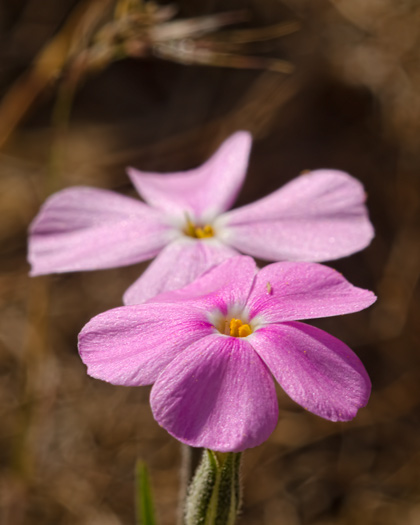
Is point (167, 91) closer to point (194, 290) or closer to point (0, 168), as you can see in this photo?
point (0, 168)

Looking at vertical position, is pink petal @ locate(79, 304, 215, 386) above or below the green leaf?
above

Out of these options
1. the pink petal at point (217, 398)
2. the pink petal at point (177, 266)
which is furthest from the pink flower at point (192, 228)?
the pink petal at point (217, 398)

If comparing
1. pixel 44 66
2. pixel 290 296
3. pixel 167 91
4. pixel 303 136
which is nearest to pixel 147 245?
pixel 290 296

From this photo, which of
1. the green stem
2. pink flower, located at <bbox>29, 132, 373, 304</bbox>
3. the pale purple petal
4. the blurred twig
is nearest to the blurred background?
the blurred twig

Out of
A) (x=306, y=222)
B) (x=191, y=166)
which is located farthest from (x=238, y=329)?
(x=191, y=166)

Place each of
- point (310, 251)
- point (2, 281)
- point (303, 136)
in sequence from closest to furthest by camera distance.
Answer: point (310, 251)
point (2, 281)
point (303, 136)

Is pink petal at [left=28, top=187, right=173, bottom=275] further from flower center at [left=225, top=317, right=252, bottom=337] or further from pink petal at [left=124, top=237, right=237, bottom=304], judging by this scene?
flower center at [left=225, top=317, right=252, bottom=337]
